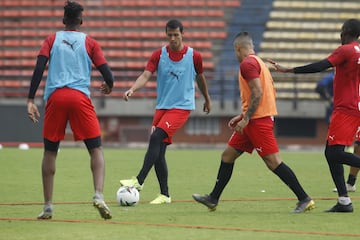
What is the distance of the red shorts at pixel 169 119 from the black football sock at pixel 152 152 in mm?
73

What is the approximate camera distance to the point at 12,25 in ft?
114

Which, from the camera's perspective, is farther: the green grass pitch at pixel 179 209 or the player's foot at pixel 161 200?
the player's foot at pixel 161 200

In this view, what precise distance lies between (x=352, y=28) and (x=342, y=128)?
106 cm

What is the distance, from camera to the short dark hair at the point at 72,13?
919 cm

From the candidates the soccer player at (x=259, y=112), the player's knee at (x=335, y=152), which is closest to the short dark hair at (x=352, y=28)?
the soccer player at (x=259, y=112)

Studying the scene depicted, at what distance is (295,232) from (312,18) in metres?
26.3

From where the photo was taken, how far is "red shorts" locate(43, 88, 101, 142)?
9.15 m

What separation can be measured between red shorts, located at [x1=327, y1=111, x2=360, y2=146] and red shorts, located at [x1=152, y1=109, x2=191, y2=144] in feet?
6.90

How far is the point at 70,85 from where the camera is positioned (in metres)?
9.19

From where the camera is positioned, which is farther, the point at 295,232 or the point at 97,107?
the point at 97,107

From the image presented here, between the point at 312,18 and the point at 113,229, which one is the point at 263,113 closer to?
the point at 113,229

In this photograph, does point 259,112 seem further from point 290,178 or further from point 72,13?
point 72,13

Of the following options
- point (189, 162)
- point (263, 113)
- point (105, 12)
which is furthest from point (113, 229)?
point (105, 12)

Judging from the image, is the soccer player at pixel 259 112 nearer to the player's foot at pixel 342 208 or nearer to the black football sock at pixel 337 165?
the player's foot at pixel 342 208
